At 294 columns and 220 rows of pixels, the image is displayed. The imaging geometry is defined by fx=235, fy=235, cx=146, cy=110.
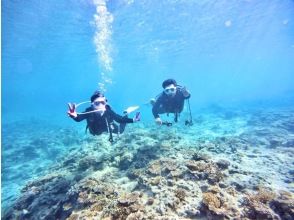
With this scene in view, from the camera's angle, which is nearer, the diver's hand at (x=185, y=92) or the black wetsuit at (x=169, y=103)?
the diver's hand at (x=185, y=92)

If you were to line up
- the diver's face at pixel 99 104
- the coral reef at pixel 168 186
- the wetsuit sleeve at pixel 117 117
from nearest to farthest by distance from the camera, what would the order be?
the coral reef at pixel 168 186
the diver's face at pixel 99 104
the wetsuit sleeve at pixel 117 117

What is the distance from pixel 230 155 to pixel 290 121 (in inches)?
428

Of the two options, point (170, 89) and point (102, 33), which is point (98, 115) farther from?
point (102, 33)

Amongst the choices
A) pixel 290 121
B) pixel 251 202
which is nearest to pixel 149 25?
pixel 290 121

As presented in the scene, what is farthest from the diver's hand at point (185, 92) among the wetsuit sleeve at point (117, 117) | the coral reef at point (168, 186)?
the wetsuit sleeve at point (117, 117)

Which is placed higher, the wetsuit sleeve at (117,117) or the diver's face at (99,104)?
the diver's face at (99,104)

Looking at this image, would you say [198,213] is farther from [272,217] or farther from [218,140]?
[218,140]

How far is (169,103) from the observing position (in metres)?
10.5

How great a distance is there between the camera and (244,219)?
525 cm

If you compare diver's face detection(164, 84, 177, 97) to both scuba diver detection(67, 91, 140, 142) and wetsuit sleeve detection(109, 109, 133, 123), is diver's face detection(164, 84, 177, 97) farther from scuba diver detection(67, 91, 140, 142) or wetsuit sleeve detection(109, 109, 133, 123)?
scuba diver detection(67, 91, 140, 142)

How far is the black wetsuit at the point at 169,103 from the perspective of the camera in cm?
1040

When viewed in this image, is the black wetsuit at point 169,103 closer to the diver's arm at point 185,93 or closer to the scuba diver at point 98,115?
the diver's arm at point 185,93

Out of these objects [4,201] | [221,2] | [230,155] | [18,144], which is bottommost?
[4,201]

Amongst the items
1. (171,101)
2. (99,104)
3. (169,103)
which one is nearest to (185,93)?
(171,101)
